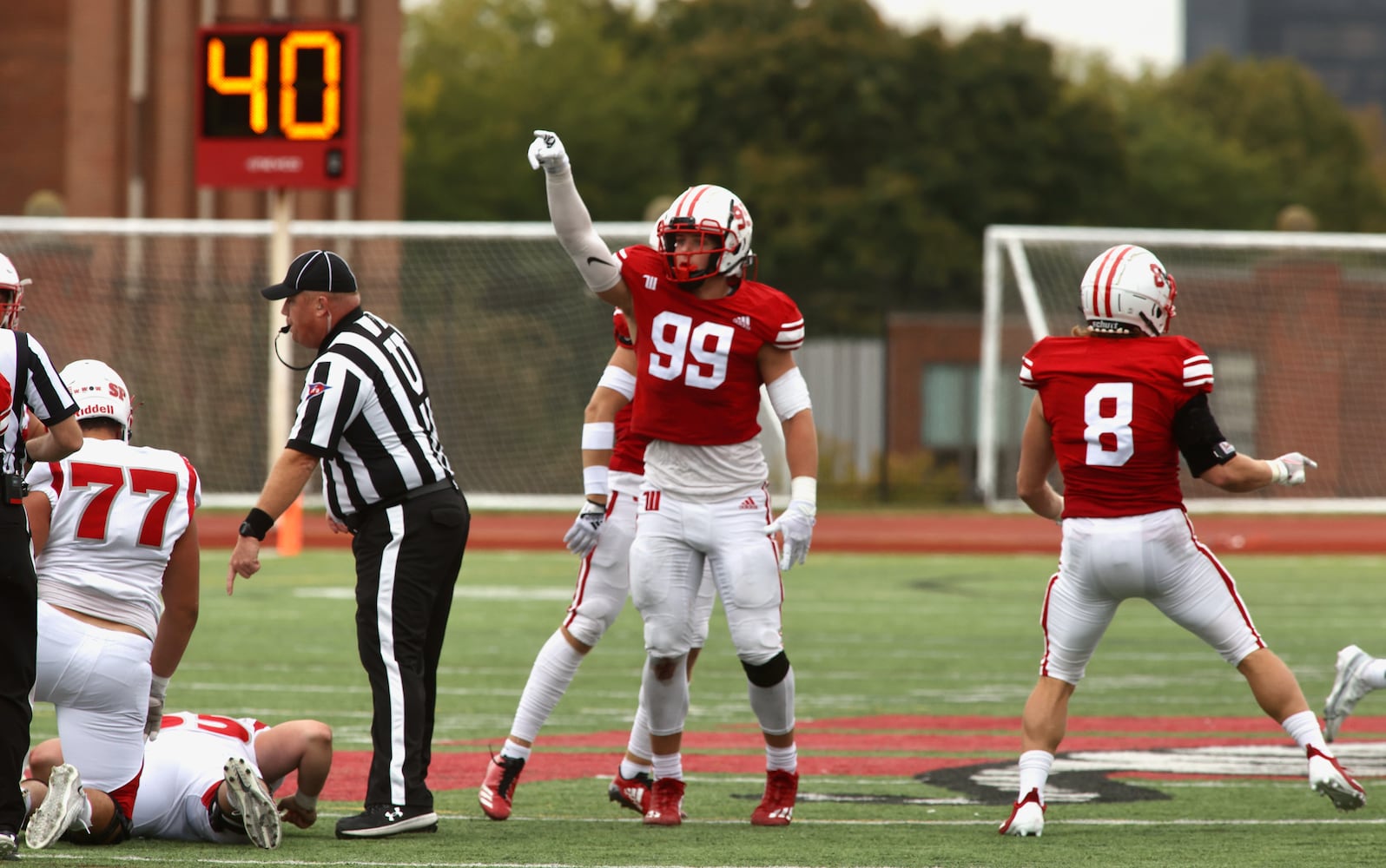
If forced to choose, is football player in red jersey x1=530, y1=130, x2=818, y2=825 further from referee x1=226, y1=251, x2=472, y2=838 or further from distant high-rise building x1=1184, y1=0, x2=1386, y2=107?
distant high-rise building x1=1184, y1=0, x2=1386, y2=107

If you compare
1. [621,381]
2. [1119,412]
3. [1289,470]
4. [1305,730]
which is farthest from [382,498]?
[1305,730]

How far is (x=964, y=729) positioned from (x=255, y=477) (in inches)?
584

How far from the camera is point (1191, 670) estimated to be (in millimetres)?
11078

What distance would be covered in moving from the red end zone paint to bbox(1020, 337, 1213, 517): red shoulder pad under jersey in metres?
1.67

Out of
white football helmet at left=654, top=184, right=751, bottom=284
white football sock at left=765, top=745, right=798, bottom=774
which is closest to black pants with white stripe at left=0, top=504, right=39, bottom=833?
white football helmet at left=654, top=184, right=751, bottom=284

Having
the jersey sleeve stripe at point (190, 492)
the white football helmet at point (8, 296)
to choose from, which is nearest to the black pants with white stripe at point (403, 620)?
the jersey sleeve stripe at point (190, 492)

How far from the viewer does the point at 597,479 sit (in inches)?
281

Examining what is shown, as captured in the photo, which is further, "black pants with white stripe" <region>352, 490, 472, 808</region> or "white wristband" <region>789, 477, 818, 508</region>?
"white wristband" <region>789, 477, 818, 508</region>

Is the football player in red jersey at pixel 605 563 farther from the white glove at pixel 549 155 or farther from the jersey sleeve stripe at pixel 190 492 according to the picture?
the jersey sleeve stripe at pixel 190 492

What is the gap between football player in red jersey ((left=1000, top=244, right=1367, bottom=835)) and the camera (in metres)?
6.30

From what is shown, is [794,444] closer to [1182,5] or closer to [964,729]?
[964,729]

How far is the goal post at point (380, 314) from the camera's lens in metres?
22.4

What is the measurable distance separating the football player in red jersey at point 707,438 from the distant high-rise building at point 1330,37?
163 meters

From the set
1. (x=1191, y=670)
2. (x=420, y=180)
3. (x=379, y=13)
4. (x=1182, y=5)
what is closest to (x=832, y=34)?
(x=420, y=180)
